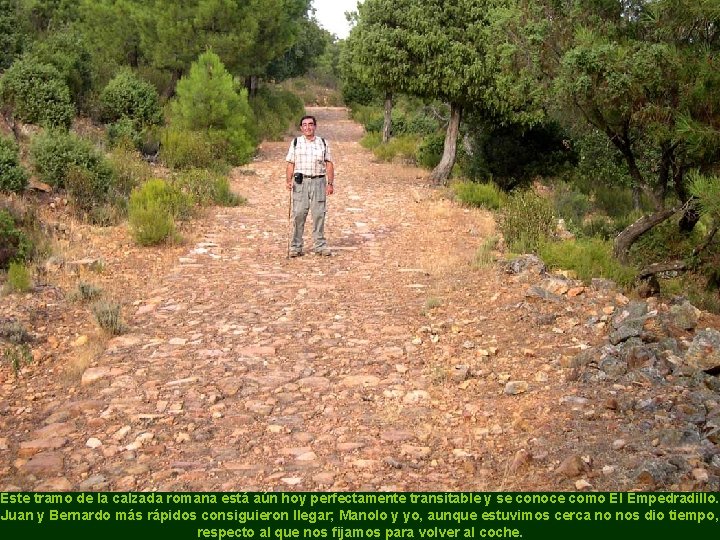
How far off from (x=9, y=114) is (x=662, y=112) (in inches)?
556

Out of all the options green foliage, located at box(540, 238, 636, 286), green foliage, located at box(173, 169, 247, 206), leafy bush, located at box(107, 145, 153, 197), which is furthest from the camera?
green foliage, located at box(173, 169, 247, 206)

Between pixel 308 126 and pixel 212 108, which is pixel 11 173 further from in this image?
pixel 212 108

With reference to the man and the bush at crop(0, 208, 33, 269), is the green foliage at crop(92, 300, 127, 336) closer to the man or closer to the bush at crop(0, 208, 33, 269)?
the bush at crop(0, 208, 33, 269)

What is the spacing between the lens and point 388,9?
49.5ft

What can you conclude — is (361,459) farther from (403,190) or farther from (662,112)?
(403,190)

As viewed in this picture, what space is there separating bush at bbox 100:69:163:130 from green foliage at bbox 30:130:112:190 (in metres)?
6.30

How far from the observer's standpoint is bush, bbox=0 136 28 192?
33.7ft

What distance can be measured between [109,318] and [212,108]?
1261cm

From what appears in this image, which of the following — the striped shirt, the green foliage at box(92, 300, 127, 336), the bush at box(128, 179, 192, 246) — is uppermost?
the striped shirt

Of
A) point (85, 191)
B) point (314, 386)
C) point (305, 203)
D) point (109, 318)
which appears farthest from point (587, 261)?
point (85, 191)

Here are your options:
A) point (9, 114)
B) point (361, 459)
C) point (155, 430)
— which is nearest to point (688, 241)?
point (361, 459)

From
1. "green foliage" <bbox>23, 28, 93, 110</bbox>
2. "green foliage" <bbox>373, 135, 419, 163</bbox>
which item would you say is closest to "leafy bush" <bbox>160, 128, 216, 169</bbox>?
"green foliage" <bbox>23, 28, 93, 110</bbox>

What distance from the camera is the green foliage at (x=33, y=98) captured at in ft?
50.9

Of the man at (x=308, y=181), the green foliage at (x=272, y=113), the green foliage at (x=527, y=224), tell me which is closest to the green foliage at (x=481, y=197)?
the green foliage at (x=527, y=224)
